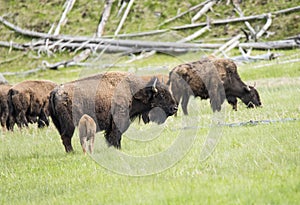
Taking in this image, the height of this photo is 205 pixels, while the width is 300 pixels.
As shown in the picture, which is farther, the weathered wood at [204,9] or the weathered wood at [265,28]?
the weathered wood at [204,9]

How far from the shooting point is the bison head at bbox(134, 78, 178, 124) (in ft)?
39.5

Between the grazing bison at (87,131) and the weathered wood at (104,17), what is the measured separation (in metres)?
25.4

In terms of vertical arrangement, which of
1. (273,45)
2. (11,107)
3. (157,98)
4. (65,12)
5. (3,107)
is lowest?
(65,12)

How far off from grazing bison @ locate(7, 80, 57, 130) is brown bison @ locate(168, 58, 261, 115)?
4.05 metres

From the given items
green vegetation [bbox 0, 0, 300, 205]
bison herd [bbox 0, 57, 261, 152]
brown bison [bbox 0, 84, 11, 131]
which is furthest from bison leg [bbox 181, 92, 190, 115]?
brown bison [bbox 0, 84, 11, 131]

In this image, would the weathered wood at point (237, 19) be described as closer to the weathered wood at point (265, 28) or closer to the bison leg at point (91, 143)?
the weathered wood at point (265, 28)

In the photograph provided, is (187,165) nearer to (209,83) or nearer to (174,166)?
(174,166)

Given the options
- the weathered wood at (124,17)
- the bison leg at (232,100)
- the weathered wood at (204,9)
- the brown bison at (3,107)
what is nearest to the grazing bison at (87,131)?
the bison leg at (232,100)

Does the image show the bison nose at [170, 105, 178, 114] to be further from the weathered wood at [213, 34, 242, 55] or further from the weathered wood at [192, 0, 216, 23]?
the weathered wood at [192, 0, 216, 23]

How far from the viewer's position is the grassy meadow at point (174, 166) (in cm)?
689

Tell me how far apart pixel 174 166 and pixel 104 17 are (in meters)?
30.7

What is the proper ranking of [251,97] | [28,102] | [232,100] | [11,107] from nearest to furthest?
[251,97] < [232,100] < [11,107] < [28,102]

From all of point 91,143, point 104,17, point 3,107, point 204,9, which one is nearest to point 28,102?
point 3,107

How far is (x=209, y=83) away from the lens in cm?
1661
